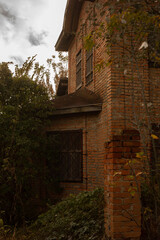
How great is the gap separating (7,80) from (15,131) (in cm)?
179

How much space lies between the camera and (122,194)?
4.04 meters

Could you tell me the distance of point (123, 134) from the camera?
4.09 meters

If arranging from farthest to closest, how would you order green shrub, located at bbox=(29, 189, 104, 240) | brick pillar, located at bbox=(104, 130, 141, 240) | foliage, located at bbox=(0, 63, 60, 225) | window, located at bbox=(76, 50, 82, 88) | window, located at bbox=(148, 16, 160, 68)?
1. window, located at bbox=(76, 50, 82, 88)
2. foliage, located at bbox=(0, 63, 60, 225)
3. green shrub, located at bbox=(29, 189, 104, 240)
4. window, located at bbox=(148, 16, 160, 68)
5. brick pillar, located at bbox=(104, 130, 141, 240)

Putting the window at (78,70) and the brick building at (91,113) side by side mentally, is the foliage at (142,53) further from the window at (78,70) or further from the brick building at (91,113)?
the window at (78,70)

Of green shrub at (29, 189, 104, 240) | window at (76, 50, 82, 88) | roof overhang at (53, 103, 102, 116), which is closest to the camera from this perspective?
green shrub at (29, 189, 104, 240)

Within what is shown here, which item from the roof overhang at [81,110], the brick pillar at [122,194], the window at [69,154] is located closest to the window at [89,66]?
the roof overhang at [81,110]

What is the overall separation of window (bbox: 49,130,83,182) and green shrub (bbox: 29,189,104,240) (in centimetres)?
273

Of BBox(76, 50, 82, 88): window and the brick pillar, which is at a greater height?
BBox(76, 50, 82, 88): window

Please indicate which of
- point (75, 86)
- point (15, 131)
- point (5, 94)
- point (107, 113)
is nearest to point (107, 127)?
point (107, 113)

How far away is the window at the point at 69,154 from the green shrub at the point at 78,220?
8.97 feet

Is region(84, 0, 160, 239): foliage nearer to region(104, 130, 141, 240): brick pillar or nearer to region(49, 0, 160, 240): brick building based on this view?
region(104, 130, 141, 240): brick pillar

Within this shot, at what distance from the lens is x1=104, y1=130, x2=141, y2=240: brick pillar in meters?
3.99

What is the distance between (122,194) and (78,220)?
1.53 m

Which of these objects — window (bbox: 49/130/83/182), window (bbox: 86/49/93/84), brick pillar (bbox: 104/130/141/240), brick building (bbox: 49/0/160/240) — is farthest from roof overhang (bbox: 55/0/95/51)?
brick pillar (bbox: 104/130/141/240)
